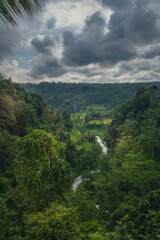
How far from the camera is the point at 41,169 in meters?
5.14

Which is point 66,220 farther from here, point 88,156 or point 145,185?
point 88,156

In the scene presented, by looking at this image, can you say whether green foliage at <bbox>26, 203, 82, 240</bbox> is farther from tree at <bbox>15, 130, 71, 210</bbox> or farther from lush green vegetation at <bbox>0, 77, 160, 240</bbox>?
tree at <bbox>15, 130, 71, 210</bbox>

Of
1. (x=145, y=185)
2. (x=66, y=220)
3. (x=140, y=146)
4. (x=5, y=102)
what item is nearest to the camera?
(x=66, y=220)

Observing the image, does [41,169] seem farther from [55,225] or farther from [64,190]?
[55,225]

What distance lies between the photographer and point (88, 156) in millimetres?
43000

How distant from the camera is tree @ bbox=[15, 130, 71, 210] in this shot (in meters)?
5.25

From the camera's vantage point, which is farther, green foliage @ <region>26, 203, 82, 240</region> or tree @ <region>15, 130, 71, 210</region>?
tree @ <region>15, 130, 71, 210</region>

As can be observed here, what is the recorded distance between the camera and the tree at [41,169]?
17.2 feet

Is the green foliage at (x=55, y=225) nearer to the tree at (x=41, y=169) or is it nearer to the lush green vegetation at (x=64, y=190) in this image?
the lush green vegetation at (x=64, y=190)

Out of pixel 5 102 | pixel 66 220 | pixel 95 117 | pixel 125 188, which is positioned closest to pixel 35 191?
pixel 66 220

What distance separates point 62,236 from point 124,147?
29602 mm

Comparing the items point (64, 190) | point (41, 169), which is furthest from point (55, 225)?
point (41, 169)

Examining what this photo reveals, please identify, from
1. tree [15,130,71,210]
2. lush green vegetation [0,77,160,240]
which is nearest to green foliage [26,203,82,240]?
lush green vegetation [0,77,160,240]

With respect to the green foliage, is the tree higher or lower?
higher
